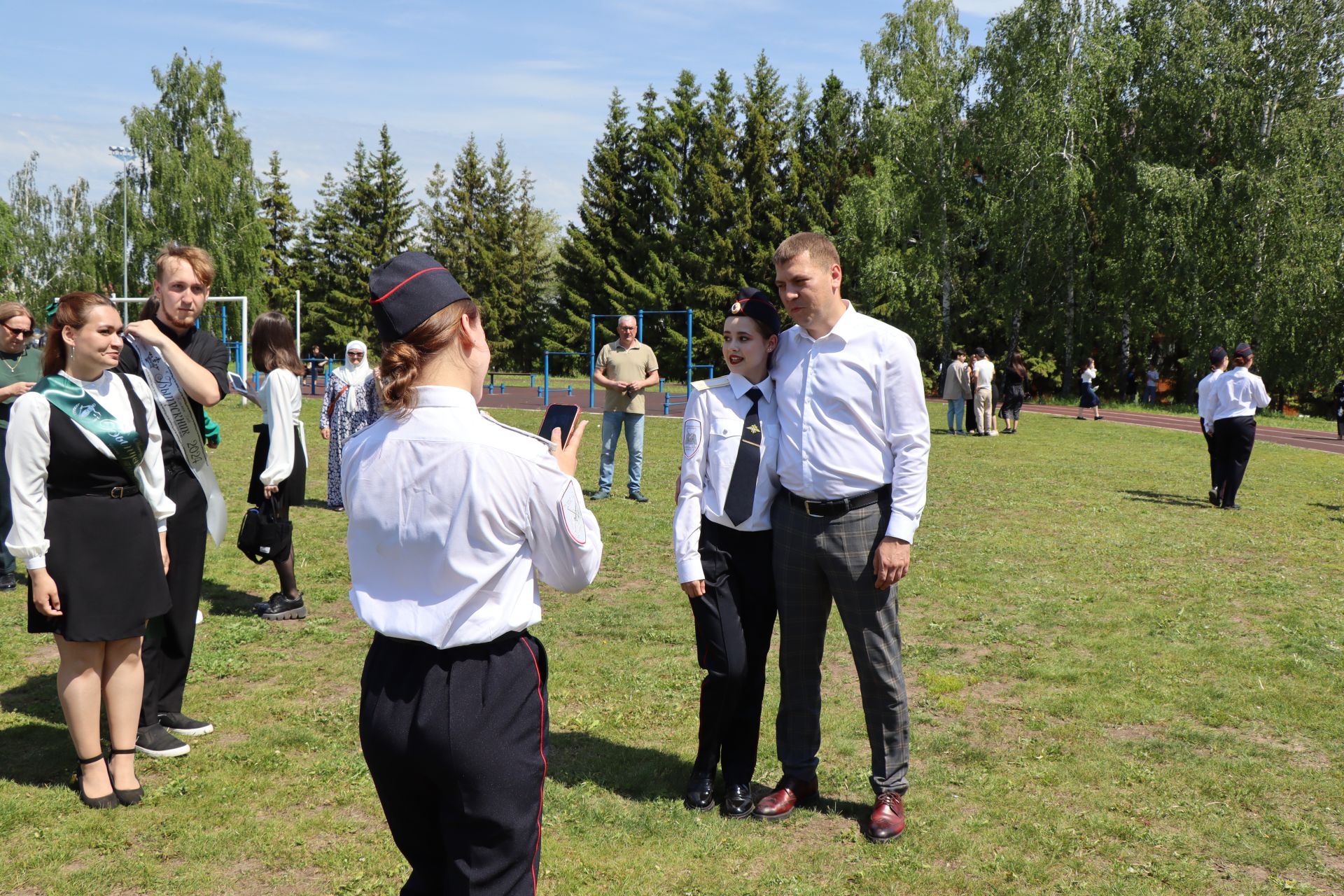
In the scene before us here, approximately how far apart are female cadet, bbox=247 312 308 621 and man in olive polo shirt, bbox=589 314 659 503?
16.7 feet

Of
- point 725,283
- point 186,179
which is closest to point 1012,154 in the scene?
point 725,283

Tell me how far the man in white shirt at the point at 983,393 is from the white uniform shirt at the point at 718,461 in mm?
18548

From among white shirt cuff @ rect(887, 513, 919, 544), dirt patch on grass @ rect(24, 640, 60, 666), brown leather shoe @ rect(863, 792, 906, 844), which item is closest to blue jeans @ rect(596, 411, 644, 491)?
dirt patch on grass @ rect(24, 640, 60, 666)

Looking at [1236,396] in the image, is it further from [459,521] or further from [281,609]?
[459,521]

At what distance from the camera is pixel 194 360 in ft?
15.3

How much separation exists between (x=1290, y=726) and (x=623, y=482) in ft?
30.6

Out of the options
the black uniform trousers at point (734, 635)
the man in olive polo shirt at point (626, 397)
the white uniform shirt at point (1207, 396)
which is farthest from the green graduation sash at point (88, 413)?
the white uniform shirt at point (1207, 396)

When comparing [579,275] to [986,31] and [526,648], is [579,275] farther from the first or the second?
[526,648]

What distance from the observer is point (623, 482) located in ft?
44.9

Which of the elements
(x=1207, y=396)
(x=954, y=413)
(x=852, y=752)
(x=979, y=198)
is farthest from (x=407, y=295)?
(x=979, y=198)

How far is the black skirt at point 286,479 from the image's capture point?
22.9ft

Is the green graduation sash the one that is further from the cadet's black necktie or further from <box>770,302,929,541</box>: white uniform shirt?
<box>770,302,929,541</box>: white uniform shirt

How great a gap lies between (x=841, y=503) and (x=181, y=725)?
11.1ft

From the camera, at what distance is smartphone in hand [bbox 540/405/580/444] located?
7.45 ft
